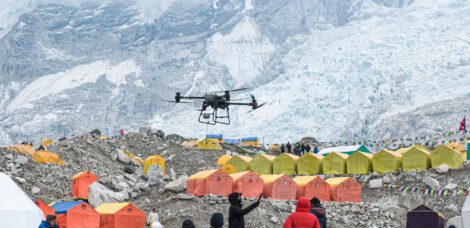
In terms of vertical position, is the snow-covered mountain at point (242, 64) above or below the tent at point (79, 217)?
above

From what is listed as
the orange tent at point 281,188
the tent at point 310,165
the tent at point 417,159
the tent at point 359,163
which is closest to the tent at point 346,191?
the orange tent at point 281,188

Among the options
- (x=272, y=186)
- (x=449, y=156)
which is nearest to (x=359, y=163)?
(x=449, y=156)

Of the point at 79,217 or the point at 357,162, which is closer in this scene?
the point at 79,217

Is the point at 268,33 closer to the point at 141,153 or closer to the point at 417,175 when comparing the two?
the point at 141,153

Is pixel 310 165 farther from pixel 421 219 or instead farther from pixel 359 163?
pixel 421 219

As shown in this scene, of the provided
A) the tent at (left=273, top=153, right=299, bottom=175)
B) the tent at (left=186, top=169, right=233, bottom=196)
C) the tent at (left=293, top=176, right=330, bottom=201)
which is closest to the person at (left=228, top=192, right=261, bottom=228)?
the tent at (left=186, top=169, right=233, bottom=196)

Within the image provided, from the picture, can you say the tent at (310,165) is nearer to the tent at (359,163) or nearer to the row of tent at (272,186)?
the tent at (359,163)
